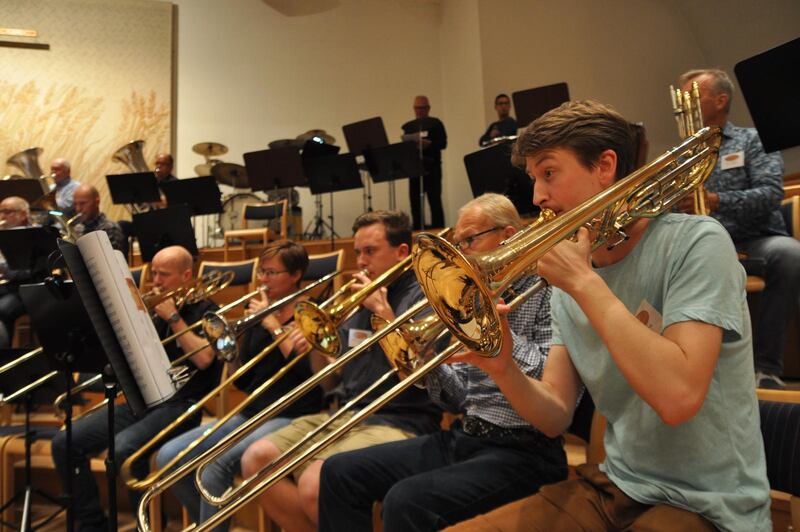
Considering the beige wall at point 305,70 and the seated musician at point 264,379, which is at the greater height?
the beige wall at point 305,70

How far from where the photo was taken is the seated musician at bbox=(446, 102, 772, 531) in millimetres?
1295

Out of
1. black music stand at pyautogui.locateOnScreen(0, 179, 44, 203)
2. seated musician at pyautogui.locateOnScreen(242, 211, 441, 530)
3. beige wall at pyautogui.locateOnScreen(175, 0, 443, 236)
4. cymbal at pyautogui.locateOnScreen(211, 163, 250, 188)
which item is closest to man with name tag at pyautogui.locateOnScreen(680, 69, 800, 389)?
seated musician at pyautogui.locateOnScreen(242, 211, 441, 530)

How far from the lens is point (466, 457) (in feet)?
6.89

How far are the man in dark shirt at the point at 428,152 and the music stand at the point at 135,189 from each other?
9.81ft

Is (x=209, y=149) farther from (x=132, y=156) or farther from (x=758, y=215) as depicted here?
(x=758, y=215)

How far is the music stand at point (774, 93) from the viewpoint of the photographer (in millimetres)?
2713

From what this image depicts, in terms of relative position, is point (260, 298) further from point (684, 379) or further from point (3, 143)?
point (3, 143)

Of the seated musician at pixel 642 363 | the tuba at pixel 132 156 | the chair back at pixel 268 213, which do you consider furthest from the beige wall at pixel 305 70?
the seated musician at pixel 642 363

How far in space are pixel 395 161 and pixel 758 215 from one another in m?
3.91

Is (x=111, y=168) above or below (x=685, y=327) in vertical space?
above

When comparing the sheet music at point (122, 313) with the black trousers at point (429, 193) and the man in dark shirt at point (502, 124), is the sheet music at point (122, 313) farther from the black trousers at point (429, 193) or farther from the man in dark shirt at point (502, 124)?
the black trousers at point (429, 193)

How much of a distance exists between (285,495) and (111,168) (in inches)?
325

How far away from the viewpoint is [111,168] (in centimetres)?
938

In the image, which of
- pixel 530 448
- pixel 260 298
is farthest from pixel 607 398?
pixel 260 298
